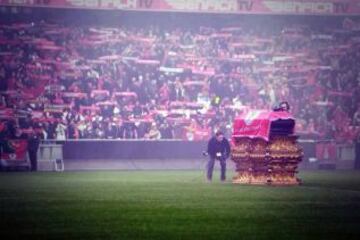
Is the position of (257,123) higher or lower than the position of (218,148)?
higher

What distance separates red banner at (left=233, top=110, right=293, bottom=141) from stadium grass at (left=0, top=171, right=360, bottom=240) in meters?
1.86

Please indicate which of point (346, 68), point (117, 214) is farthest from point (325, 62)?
point (117, 214)

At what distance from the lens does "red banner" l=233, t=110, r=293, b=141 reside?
28.8 m

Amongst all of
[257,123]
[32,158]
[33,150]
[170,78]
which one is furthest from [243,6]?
[257,123]

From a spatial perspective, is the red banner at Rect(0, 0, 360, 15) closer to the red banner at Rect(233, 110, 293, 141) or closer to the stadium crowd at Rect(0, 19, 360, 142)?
the stadium crowd at Rect(0, 19, 360, 142)

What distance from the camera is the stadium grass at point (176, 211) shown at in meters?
15.0

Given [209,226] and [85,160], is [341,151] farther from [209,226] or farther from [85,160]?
[209,226]

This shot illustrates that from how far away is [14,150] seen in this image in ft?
132

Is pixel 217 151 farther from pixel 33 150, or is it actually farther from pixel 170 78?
pixel 170 78

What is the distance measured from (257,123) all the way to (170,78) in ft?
62.3

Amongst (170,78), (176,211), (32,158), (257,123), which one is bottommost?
(32,158)

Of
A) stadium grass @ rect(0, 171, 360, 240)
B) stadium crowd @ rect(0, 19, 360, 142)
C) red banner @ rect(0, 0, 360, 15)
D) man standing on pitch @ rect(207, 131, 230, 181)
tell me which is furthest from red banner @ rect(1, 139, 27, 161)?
stadium grass @ rect(0, 171, 360, 240)

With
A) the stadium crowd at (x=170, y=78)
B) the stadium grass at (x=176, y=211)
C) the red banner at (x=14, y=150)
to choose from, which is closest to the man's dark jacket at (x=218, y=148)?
the stadium grass at (x=176, y=211)

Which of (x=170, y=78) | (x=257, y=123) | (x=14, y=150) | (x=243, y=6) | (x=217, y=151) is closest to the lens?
(x=257, y=123)
